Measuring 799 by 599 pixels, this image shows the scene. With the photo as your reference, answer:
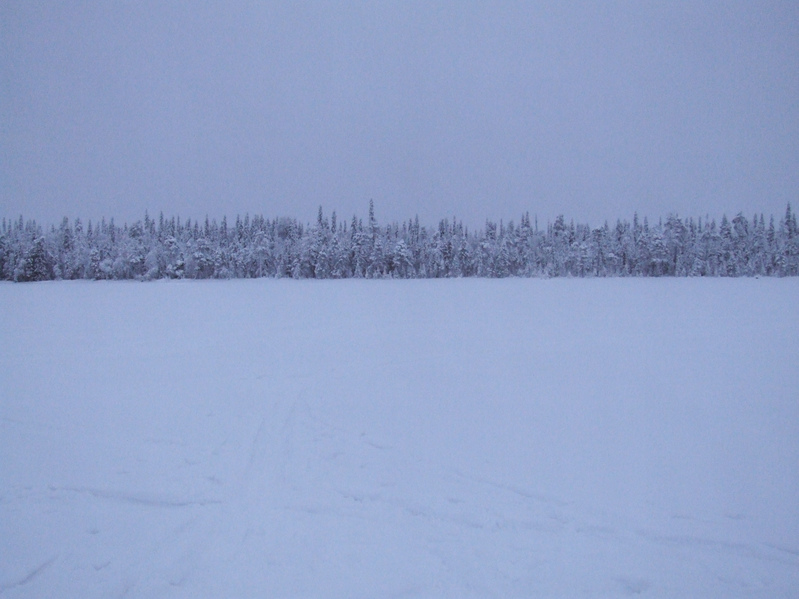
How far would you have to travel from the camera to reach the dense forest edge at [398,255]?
7088 cm

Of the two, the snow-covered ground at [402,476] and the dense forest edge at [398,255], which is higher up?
the dense forest edge at [398,255]

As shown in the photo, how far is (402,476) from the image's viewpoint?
5.20 meters

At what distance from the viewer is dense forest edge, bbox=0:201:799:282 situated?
233 feet

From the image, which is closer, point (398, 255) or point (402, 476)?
point (402, 476)

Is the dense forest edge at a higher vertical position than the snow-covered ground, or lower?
higher

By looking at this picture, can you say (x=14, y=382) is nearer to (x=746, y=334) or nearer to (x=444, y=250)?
(x=746, y=334)

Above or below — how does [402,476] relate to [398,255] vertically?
below

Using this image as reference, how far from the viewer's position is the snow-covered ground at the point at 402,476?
145 inches

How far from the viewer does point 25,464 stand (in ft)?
18.0

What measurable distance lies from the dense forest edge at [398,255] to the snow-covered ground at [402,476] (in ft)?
209

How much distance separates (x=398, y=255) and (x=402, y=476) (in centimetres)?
6875

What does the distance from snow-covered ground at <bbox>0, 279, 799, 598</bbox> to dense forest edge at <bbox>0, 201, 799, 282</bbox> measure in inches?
2507

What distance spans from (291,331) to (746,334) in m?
15.9

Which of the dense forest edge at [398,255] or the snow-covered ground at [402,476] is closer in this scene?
the snow-covered ground at [402,476]
